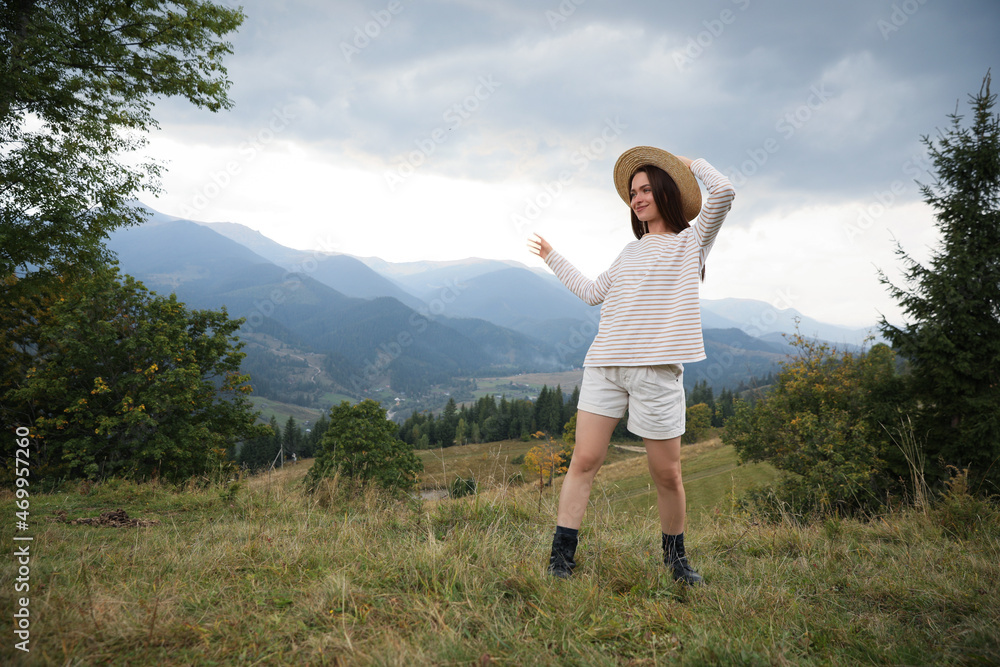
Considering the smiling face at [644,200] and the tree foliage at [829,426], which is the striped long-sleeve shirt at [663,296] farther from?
the tree foliage at [829,426]

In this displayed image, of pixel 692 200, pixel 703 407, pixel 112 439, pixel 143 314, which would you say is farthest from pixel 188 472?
pixel 703 407

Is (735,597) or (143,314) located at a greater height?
(143,314)

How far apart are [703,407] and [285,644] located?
65614 millimetres

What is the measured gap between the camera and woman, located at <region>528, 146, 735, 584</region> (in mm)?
2377

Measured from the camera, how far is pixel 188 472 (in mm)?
16312

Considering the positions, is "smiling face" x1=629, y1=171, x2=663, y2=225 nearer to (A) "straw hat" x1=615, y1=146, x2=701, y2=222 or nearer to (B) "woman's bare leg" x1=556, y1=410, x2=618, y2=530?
(A) "straw hat" x1=615, y1=146, x2=701, y2=222

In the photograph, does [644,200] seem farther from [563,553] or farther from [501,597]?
[501,597]

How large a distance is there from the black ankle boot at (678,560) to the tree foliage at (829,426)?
9.90 metres

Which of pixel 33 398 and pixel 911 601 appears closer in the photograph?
pixel 911 601

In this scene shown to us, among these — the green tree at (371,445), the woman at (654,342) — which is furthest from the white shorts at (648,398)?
the green tree at (371,445)

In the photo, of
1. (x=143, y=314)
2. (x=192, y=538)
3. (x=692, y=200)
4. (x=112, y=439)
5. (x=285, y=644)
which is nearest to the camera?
(x=285, y=644)

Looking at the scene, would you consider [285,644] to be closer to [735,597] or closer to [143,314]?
[735,597]

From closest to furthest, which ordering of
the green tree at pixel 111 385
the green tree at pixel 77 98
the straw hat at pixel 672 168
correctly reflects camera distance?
the straw hat at pixel 672 168, the green tree at pixel 77 98, the green tree at pixel 111 385

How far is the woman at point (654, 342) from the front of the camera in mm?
2377
